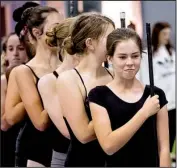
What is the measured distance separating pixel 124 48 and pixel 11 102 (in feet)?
1.46

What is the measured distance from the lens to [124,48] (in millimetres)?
1005

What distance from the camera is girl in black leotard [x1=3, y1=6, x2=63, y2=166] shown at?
1.26 m

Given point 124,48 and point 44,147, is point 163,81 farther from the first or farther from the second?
point 124,48

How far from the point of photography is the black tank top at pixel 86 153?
108 cm

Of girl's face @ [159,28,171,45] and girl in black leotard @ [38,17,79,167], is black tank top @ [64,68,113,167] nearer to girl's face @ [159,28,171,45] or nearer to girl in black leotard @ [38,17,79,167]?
girl in black leotard @ [38,17,79,167]

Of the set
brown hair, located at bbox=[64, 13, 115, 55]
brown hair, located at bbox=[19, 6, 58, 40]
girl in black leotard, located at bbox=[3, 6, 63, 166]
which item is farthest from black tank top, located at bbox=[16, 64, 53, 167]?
brown hair, located at bbox=[64, 13, 115, 55]

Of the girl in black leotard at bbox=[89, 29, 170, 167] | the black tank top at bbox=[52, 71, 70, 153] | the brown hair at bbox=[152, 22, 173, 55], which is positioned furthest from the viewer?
the brown hair at bbox=[152, 22, 173, 55]

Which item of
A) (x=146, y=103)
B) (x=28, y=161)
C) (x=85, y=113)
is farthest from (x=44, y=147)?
(x=146, y=103)

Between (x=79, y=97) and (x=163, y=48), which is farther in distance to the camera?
(x=163, y=48)

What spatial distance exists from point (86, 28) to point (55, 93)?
0.67 ft

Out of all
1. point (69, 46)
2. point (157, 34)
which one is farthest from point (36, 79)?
point (157, 34)

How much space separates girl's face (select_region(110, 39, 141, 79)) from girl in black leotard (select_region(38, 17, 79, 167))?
0.53 feet

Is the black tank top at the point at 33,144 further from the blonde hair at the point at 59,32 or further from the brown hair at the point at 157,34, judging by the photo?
the brown hair at the point at 157,34

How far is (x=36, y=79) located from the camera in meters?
1.29
